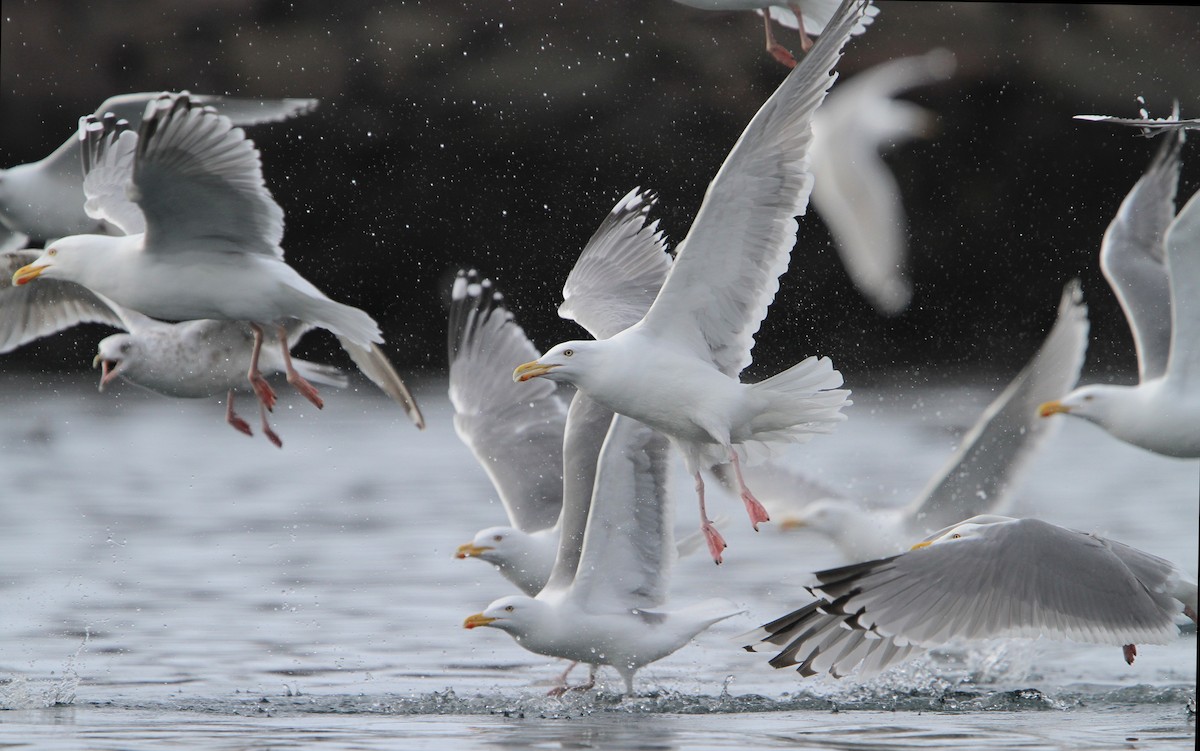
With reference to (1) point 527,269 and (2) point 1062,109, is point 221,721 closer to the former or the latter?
(1) point 527,269

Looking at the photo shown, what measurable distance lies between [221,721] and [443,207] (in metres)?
10.1

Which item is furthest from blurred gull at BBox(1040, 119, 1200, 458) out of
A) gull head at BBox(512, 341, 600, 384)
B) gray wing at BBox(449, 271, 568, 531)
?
gull head at BBox(512, 341, 600, 384)

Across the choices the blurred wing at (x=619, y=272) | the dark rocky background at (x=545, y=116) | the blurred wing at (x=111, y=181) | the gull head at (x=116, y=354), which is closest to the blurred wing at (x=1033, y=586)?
the blurred wing at (x=619, y=272)

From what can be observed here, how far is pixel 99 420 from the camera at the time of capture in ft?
46.2

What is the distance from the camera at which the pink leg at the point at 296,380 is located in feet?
16.8

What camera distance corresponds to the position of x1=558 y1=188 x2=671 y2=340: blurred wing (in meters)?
5.79

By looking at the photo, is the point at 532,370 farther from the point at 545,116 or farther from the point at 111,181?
the point at 545,116

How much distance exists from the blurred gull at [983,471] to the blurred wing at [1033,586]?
4.30ft

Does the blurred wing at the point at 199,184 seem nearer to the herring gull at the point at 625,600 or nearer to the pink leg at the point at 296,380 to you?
the pink leg at the point at 296,380

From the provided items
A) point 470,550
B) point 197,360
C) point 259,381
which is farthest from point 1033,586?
point 197,360

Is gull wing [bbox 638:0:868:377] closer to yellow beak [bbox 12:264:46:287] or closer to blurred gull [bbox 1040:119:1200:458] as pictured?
blurred gull [bbox 1040:119:1200:458]

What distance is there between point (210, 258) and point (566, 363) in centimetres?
129

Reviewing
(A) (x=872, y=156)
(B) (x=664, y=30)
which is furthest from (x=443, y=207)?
(A) (x=872, y=156)

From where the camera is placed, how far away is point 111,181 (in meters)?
5.84
